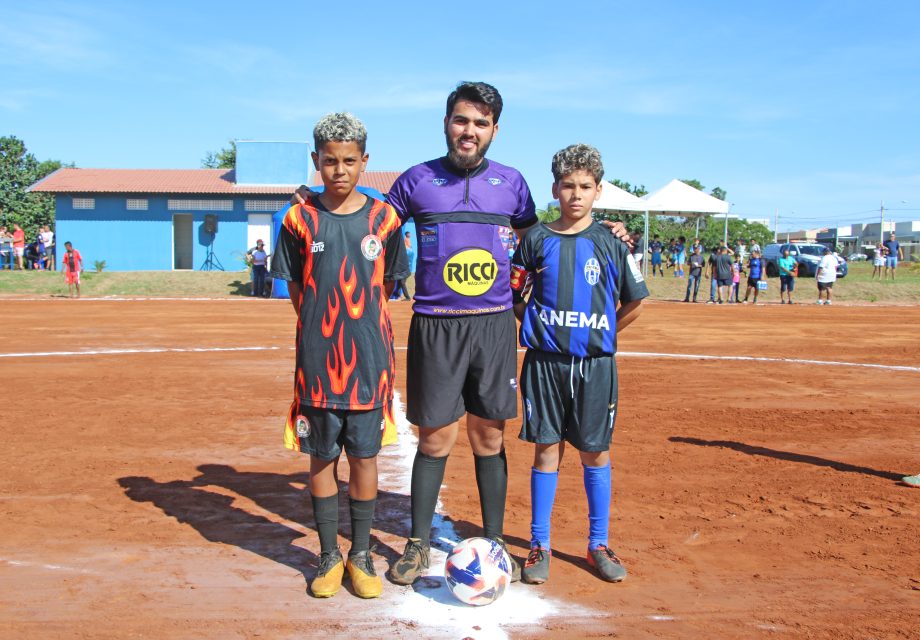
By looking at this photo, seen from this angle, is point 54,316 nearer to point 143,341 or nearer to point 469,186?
point 143,341

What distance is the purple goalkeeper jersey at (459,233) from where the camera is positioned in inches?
152

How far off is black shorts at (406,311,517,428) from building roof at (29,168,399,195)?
33184mm

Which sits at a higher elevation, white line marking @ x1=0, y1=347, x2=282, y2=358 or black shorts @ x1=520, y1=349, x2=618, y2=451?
black shorts @ x1=520, y1=349, x2=618, y2=451

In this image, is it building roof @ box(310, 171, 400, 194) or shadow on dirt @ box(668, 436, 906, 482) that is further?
building roof @ box(310, 171, 400, 194)

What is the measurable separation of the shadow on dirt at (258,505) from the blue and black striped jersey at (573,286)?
1.44 meters

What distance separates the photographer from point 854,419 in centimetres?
761

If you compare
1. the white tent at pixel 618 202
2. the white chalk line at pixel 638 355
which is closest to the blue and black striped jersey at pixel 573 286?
the white chalk line at pixel 638 355

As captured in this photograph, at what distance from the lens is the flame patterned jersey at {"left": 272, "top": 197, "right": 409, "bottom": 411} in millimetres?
3715

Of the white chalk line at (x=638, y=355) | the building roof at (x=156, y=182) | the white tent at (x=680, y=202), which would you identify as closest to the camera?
the white chalk line at (x=638, y=355)

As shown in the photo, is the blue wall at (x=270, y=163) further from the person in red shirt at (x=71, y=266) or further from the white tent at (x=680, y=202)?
the white tent at (x=680, y=202)

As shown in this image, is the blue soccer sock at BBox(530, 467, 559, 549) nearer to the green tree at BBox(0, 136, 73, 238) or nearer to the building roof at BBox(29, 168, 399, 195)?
the building roof at BBox(29, 168, 399, 195)

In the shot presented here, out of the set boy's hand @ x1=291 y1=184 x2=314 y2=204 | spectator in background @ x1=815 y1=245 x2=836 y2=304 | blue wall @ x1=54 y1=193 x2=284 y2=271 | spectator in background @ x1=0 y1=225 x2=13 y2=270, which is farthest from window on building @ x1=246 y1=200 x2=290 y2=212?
boy's hand @ x1=291 y1=184 x2=314 y2=204

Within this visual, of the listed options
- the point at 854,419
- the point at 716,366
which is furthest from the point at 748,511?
the point at 716,366

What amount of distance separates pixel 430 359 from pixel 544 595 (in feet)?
3.97
